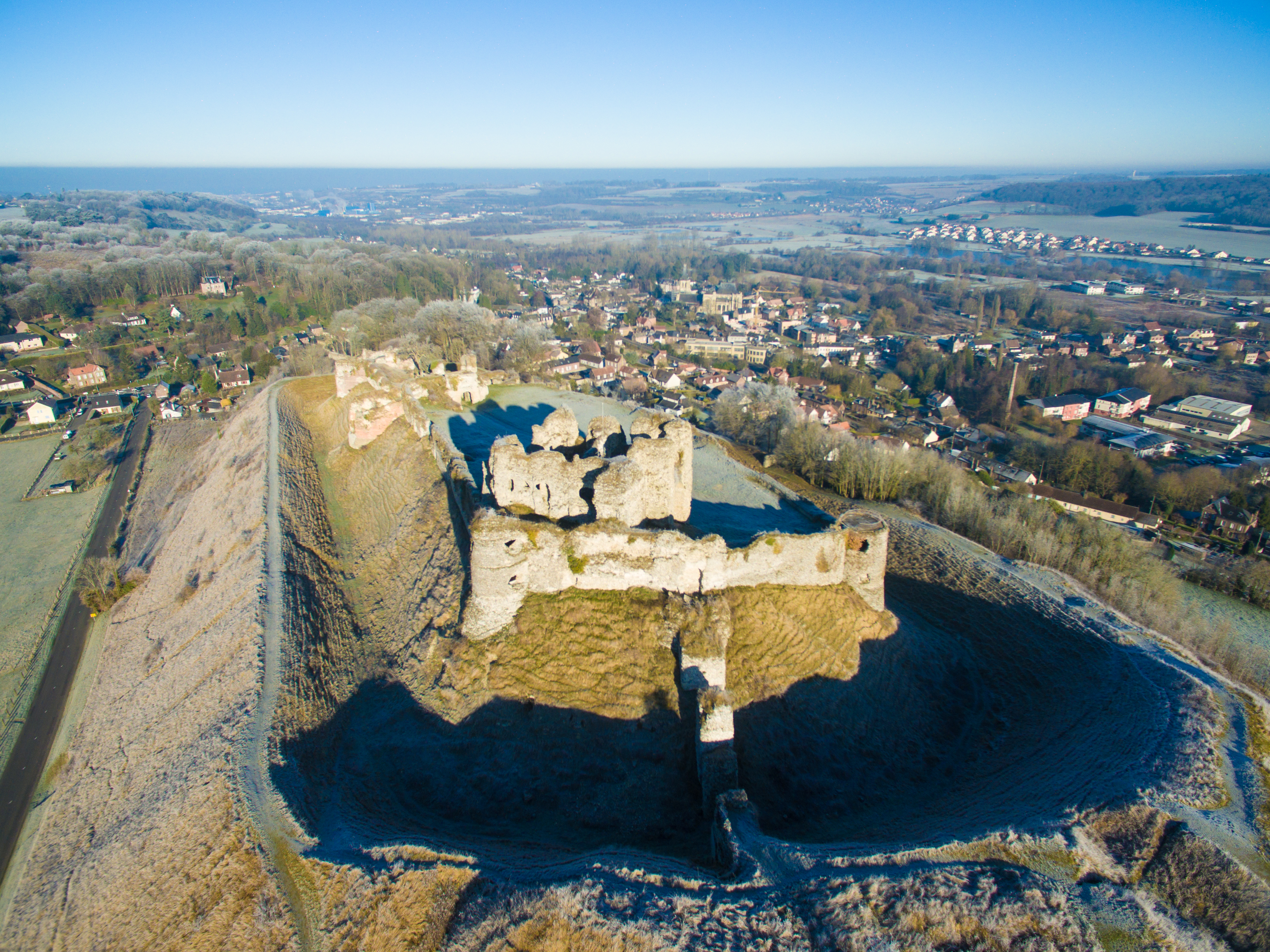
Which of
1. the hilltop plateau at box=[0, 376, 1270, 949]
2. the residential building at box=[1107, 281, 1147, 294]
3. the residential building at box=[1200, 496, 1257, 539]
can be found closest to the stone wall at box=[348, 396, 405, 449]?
the hilltop plateau at box=[0, 376, 1270, 949]

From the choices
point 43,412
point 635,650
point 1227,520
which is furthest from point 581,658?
point 43,412

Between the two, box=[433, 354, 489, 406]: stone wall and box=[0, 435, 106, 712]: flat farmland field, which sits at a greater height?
box=[433, 354, 489, 406]: stone wall

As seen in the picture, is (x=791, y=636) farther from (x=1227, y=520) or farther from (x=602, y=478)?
(x=1227, y=520)

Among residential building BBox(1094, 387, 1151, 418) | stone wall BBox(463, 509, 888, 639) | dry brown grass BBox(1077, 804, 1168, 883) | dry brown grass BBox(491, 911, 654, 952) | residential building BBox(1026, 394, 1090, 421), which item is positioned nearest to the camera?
dry brown grass BBox(491, 911, 654, 952)

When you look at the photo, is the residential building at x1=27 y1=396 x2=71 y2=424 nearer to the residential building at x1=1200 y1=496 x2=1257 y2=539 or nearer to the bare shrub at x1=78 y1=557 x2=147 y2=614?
the bare shrub at x1=78 y1=557 x2=147 y2=614

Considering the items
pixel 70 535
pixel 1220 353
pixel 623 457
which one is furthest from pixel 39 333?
pixel 1220 353

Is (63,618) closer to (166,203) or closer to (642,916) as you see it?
(642,916)
